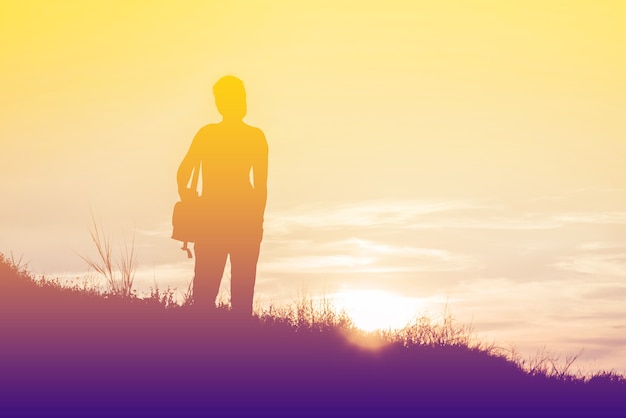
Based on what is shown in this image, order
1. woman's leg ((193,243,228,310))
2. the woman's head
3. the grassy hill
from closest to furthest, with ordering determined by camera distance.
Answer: the grassy hill < the woman's head < woman's leg ((193,243,228,310))

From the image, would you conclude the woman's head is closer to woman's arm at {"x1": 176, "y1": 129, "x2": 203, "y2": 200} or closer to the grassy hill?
woman's arm at {"x1": 176, "y1": 129, "x2": 203, "y2": 200}

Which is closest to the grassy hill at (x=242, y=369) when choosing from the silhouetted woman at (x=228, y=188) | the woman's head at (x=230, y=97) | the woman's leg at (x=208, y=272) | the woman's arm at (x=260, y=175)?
the woman's leg at (x=208, y=272)

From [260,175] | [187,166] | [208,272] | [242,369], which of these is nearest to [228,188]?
[260,175]

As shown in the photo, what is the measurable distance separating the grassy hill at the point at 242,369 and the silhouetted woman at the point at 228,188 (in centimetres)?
75

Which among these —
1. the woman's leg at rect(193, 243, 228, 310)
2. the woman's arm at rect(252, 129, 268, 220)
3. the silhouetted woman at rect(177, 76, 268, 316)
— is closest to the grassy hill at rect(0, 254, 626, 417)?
the woman's leg at rect(193, 243, 228, 310)

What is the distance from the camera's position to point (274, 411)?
10.4 m

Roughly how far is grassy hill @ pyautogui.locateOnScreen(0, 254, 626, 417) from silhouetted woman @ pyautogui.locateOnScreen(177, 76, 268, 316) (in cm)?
75

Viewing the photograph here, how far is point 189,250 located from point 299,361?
2.56m

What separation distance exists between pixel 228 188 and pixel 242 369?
2.83m

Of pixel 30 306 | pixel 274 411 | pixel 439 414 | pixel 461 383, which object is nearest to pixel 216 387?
pixel 274 411

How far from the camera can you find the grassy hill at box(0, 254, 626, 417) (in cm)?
1052

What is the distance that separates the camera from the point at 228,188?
1314 centimetres

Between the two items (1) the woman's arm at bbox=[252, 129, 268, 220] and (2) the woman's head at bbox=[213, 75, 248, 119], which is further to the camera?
(1) the woman's arm at bbox=[252, 129, 268, 220]

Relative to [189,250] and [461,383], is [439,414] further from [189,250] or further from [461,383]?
[189,250]
